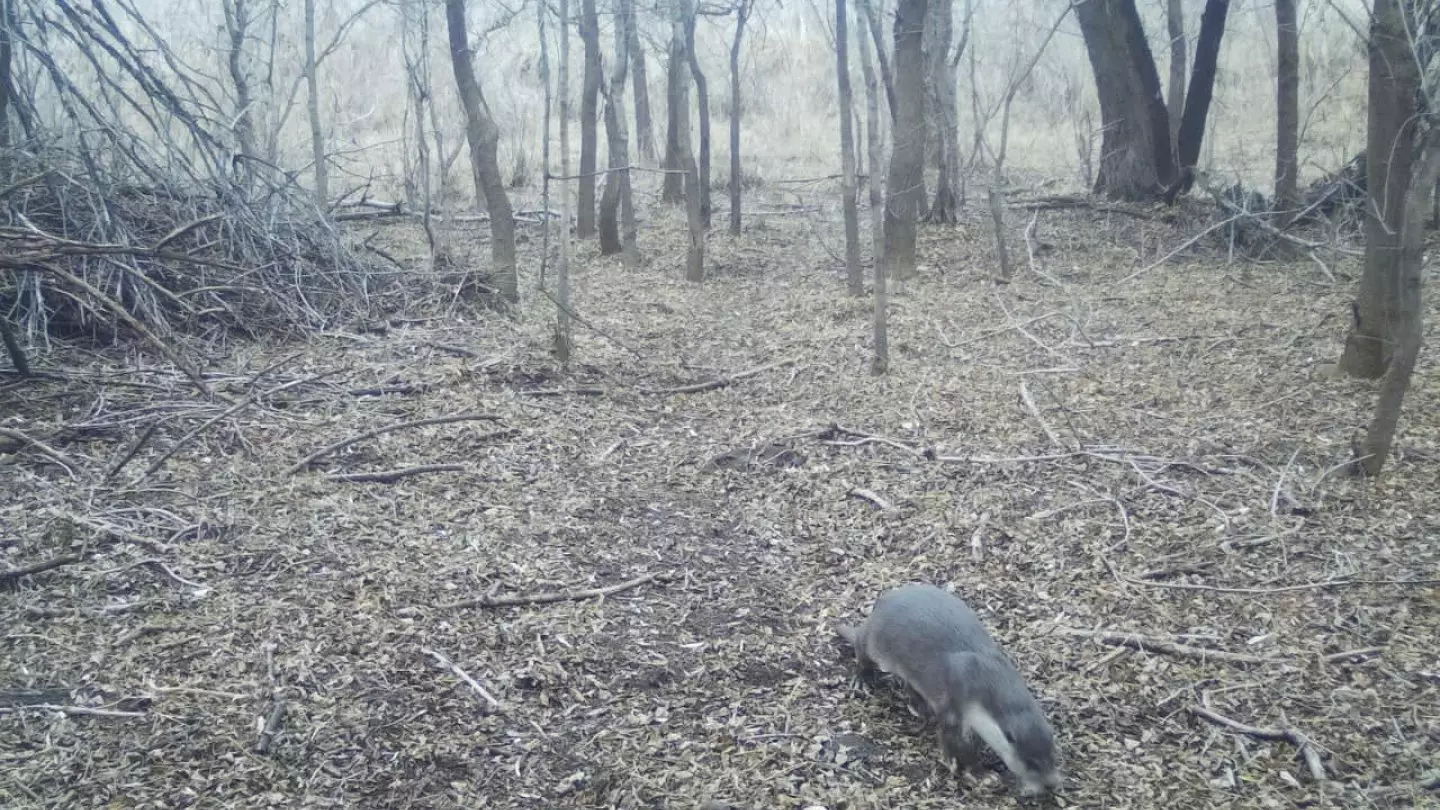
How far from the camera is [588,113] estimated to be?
1388 cm

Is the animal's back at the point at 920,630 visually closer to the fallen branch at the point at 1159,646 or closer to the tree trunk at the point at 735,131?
Result: the fallen branch at the point at 1159,646

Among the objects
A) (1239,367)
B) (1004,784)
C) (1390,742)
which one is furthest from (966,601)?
(1239,367)

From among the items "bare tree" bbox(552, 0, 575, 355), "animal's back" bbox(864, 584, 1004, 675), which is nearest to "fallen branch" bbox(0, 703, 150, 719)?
Result: "animal's back" bbox(864, 584, 1004, 675)

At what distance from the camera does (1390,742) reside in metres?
3.48

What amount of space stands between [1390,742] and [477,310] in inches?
290

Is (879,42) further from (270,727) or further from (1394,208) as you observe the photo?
(270,727)

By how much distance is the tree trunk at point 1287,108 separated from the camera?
34.5 feet

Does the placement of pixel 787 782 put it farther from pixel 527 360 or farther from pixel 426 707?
pixel 527 360

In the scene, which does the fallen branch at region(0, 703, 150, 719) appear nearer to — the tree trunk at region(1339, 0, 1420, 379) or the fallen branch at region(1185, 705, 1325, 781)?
the fallen branch at region(1185, 705, 1325, 781)

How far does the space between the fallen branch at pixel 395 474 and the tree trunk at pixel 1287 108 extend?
886 centimetres

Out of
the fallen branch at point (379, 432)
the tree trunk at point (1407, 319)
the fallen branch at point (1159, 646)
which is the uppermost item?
the tree trunk at point (1407, 319)

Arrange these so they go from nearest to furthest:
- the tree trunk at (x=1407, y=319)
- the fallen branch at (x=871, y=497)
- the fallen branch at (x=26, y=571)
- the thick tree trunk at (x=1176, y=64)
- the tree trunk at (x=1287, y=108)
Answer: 1. the fallen branch at (x=26, y=571)
2. the tree trunk at (x=1407, y=319)
3. the fallen branch at (x=871, y=497)
4. the tree trunk at (x=1287, y=108)
5. the thick tree trunk at (x=1176, y=64)

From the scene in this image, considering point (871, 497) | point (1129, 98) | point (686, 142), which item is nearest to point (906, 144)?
point (686, 142)

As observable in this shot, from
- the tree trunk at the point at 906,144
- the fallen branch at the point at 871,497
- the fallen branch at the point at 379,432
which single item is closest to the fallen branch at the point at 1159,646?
the fallen branch at the point at 871,497
